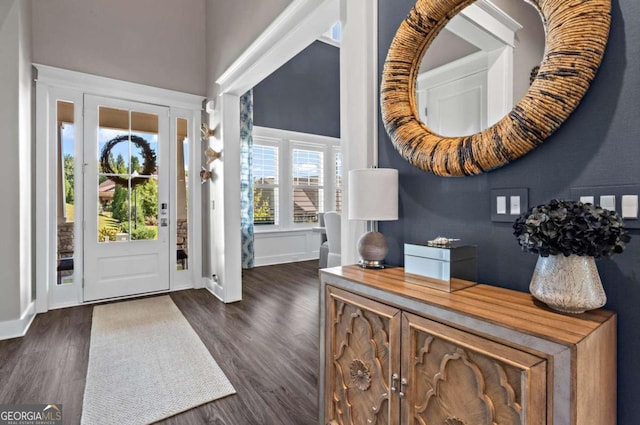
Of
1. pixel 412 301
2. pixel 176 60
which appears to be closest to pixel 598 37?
pixel 412 301

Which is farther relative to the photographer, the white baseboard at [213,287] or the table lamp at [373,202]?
the white baseboard at [213,287]

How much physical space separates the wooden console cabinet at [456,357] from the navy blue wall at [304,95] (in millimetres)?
4901

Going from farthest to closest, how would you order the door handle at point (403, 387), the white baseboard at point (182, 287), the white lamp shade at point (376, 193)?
1. the white baseboard at point (182, 287)
2. the white lamp shade at point (376, 193)
3. the door handle at point (403, 387)

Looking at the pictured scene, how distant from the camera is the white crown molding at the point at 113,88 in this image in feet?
Result: 11.1

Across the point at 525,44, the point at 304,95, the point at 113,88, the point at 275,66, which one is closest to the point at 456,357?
the point at 525,44

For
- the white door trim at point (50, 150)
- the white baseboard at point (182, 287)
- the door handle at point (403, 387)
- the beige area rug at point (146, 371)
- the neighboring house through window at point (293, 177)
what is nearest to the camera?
the door handle at point (403, 387)

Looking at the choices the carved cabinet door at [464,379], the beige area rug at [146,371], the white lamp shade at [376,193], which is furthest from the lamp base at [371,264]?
the beige area rug at [146,371]

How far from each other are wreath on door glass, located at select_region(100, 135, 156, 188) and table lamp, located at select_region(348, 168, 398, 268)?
3.28 meters

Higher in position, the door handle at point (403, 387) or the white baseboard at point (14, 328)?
the door handle at point (403, 387)

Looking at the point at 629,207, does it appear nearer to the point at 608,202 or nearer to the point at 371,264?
the point at 608,202

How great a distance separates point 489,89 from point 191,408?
7.20 feet

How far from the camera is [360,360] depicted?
132cm

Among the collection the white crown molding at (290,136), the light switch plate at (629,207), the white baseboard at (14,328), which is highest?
the white crown molding at (290,136)

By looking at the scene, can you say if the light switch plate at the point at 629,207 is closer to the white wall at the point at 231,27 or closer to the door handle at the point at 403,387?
the door handle at the point at 403,387
